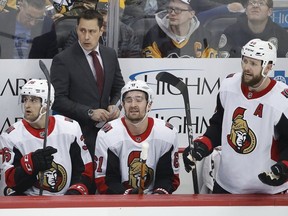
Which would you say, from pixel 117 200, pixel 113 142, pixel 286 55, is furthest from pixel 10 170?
pixel 286 55

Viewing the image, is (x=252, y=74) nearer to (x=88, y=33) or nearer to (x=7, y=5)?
(x=88, y=33)

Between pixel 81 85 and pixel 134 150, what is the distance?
684 millimetres

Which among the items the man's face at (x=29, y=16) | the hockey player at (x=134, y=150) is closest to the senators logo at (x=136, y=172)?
the hockey player at (x=134, y=150)

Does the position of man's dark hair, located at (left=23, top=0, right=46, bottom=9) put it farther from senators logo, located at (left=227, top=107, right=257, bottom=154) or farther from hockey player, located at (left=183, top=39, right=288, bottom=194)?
senators logo, located at (left=227, top=107, right=257, bottom=154)

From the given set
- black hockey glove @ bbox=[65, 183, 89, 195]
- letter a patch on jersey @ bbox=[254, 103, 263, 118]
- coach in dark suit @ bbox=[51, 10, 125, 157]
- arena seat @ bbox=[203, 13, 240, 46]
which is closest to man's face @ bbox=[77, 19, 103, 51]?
coach in dark suit @ bbox=[51, 10, 125, 157]

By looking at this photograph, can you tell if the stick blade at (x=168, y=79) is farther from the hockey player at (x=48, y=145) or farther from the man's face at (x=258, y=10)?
the man's face at (x=258, y=10)

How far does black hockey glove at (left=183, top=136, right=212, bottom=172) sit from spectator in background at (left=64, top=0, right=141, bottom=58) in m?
1.31

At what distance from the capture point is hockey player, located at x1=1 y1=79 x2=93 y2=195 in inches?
241

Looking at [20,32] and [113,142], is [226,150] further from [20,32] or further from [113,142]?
[20,32]

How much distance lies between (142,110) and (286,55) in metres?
1.45

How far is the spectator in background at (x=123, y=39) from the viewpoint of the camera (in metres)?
6.97

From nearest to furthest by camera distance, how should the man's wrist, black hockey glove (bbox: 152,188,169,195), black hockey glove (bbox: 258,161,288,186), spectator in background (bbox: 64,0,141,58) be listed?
black hockey glove (bbox: 258,161,288,186), black hockey glove (bbox: 152,188,169,195), the man's wrist, spectator in background (bbox: 64,0,141,58)

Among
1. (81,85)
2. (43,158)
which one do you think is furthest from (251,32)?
(43,158)

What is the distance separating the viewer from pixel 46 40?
22.9 feet
